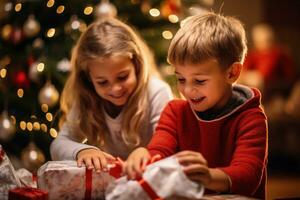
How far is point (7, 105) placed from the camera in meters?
2.49

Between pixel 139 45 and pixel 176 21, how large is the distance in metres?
0.43

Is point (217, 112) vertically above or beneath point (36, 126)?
above

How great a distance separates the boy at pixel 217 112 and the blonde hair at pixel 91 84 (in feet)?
1.00

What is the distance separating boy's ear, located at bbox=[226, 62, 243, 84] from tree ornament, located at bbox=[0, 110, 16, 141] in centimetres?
129

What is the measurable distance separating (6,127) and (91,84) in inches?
27.8

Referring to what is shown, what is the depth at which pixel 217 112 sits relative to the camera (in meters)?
1.40

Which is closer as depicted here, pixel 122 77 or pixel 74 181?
pixel 74 181

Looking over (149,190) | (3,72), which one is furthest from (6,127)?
(149,190)

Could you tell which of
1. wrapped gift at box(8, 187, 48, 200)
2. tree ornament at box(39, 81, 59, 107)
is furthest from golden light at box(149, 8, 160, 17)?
wrapped gift at box(8, 187, 48, 200)

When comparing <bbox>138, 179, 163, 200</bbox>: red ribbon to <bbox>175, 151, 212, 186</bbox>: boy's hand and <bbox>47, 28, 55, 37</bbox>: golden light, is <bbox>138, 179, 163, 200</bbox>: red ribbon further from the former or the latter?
<bbox>47, 28, 55, 37</bbox>: golden light

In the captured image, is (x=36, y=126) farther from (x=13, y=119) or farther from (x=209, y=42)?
(x=209, y=42)

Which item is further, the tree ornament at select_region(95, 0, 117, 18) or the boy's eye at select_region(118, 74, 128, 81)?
the tree ornament at select_region(95, 0, 117, 18)

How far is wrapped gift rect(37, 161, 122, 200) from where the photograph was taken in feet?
4.16

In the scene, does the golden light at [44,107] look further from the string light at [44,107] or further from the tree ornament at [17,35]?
the tree ornament at [17,35]
